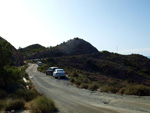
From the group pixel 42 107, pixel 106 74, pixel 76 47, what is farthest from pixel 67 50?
pixel 42 107

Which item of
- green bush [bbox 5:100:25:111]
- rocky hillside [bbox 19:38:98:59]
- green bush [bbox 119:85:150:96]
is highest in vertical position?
rocky hillside [bbox 19:38:98:59]

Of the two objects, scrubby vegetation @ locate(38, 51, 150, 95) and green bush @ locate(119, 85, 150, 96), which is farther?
scrubby vegetation @ locate(38, 51, 150, 95)

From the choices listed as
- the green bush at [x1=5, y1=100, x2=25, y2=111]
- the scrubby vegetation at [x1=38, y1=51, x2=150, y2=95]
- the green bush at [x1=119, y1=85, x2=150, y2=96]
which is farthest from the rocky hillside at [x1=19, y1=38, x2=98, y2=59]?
the green bush at [x1=5, y1=100, x2=25, y2=111]

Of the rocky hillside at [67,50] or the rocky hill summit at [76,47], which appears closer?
the rocky hillside at [67,50]

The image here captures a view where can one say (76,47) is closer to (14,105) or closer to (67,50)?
(67,50)

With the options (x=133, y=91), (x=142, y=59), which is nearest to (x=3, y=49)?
(x=133, y=91)

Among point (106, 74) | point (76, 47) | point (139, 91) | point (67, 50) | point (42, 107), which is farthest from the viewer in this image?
point (76, 47)

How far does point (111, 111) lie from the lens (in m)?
8.65

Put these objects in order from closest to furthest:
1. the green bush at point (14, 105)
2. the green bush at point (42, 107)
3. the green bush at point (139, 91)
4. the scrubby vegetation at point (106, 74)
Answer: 1. the green bush at point (42, 107)
2. the green bush at point (14, 105)
3. the green bush at point (139, 91)
4. the scrubby vegetation at point (106, 74)

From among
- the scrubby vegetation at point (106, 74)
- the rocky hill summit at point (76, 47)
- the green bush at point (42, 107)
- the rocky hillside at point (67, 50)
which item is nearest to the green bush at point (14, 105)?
the green bush at point (42, 107)

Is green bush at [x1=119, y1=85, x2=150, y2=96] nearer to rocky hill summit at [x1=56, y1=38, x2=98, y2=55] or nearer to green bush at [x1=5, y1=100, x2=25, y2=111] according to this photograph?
green bush at [x1=5, y1=100, x2=25, y2=111]

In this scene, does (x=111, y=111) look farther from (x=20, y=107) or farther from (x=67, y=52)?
(x=67, y=52)

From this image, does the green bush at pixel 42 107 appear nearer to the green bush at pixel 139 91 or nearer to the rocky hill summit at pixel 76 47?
the green bush at pixel 139 91

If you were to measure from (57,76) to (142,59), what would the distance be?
64369 mm
